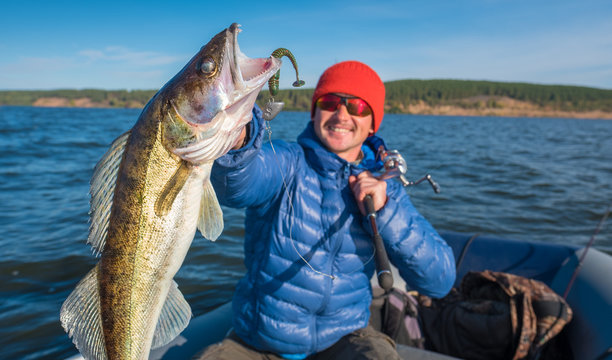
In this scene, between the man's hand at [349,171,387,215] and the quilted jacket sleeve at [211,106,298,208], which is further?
the man's hand at [349,171,387,215]

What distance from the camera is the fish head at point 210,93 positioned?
154cm

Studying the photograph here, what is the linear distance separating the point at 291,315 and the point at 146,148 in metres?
1.49

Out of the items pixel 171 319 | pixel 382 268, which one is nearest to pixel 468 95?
pixel 382 268

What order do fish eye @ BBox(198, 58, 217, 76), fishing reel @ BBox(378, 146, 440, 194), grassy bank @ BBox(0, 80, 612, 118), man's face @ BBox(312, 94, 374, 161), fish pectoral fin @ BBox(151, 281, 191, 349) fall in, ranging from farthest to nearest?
grassy bank @ BBox(0, 80, 612, 118), man's face @ BBox(312, 94, 374, 161), fishing reel @ BBox(378, 146, 440, 194), fish pectoral fin @ BBox(151, 281, 191, 349), fish eye @ BBox(198, 58, 217, 76)

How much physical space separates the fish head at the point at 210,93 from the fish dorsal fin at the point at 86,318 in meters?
0.74

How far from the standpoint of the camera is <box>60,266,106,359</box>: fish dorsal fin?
1742 mm

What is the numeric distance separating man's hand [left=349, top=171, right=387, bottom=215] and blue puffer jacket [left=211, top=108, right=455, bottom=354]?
6 cm

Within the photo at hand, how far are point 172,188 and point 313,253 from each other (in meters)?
1.29

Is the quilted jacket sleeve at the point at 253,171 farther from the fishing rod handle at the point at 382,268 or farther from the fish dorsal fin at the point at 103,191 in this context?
the fishing rod handle at the point at 382,268

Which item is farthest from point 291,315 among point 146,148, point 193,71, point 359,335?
point 193,71

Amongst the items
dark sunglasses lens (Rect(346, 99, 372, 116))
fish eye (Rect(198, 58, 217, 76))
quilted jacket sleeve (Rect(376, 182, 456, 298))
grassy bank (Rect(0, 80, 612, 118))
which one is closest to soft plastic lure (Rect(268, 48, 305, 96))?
fish eye (Rect(198, 58, 217, 76))

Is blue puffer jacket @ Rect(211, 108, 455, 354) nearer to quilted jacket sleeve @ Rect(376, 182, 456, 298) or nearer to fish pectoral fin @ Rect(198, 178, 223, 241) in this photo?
quilted jacket sleeve @ Rect(376, 182, 456, 298)

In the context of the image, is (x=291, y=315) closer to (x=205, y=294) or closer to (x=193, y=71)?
(x=193, y=71)

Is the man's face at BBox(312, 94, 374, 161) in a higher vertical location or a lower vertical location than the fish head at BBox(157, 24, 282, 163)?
lower
